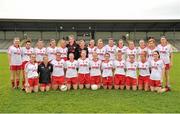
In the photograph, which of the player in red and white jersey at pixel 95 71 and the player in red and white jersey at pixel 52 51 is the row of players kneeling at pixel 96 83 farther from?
the player in red and white jersey at pixel 52 51

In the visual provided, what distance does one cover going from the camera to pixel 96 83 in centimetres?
1098

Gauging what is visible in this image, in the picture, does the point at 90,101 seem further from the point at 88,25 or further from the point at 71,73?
the point at 88,25

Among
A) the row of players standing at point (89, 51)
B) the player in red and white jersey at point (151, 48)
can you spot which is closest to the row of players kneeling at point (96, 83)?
the row of players standing at point (89, 51)

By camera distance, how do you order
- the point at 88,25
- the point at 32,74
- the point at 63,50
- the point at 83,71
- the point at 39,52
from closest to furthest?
the point at 32,74, the point at 83,71, the point at 39,52, the point at 63,50, the point at 88,25

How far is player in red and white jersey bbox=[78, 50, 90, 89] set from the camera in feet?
35.8

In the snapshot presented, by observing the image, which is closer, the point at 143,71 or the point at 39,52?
the point at 143,71

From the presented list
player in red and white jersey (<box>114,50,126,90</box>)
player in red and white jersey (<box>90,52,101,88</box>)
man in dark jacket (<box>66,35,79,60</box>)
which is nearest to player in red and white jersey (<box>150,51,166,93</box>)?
player in red and white jersey (<box>114,50,126,90</box>)

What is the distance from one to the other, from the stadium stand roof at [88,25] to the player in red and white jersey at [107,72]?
99.4 ft

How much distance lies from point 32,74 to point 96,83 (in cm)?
211

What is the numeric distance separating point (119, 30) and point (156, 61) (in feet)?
113

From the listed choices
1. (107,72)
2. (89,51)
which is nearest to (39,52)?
(89,51)

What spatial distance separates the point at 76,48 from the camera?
11.4 metres

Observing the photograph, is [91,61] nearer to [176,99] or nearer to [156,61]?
[156,61]

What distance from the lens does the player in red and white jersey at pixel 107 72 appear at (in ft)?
35.8
